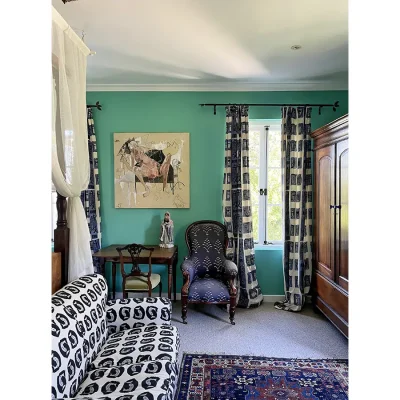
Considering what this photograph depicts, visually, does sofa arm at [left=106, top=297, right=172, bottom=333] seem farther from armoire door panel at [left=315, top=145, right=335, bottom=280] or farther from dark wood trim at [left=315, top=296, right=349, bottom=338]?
armoire door panel at [left=315, top=145, right=335, bottom=280]

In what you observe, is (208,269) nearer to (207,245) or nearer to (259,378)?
(207,245)

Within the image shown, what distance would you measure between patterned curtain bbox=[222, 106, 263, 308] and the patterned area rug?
129 cm

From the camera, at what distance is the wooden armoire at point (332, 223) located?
10.2 feet

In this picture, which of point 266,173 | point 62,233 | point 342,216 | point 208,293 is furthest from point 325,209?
point 62,233

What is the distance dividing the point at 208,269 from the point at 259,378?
1.58m

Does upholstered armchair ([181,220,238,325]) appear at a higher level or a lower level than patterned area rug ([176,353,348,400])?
higher

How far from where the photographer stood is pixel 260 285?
4309 mm

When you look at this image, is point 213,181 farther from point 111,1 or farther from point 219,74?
point 111,1

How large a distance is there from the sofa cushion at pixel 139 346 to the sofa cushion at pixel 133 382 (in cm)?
8

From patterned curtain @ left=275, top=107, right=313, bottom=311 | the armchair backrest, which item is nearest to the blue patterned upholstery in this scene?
the armchair backrest

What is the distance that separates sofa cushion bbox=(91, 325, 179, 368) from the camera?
1.99 metres
